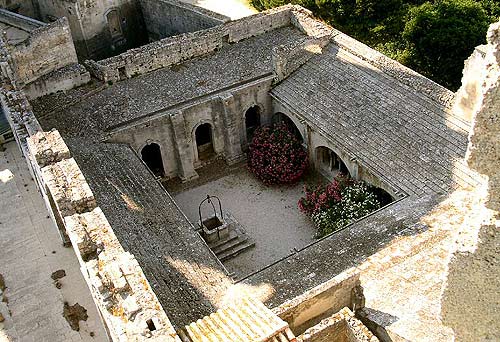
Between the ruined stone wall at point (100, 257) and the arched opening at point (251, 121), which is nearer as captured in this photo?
the ruined stone wall at point (100, 257)

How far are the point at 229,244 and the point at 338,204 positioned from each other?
3.80 m

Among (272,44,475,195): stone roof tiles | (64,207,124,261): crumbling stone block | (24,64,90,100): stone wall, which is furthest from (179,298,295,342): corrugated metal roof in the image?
(24,64,90,100): stone wall

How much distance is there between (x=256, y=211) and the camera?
2183cm

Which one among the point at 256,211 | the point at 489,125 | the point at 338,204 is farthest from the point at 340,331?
the point at 256,211

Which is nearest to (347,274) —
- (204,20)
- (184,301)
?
(184,301)

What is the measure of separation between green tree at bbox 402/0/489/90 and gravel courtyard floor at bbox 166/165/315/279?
25.9ft

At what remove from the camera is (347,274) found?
13305mm

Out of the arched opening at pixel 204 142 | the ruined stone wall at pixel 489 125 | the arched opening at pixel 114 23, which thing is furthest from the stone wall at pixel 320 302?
the arched opening at pixel 114 23

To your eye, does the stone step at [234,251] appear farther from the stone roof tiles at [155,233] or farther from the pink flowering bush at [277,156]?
the pink flowering bush at [277,156]

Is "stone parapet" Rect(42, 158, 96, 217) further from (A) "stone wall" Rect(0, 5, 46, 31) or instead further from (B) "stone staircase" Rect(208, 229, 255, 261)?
(A) "stone wall" Rect(0, 5, 46, 31)

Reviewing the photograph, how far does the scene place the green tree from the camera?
24.5m

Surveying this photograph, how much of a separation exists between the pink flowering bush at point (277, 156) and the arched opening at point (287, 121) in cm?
37

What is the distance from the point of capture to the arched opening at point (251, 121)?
24547mm

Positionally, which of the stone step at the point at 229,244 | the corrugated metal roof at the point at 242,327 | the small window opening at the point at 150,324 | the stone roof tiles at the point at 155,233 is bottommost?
the stone step at the point at 229,244
